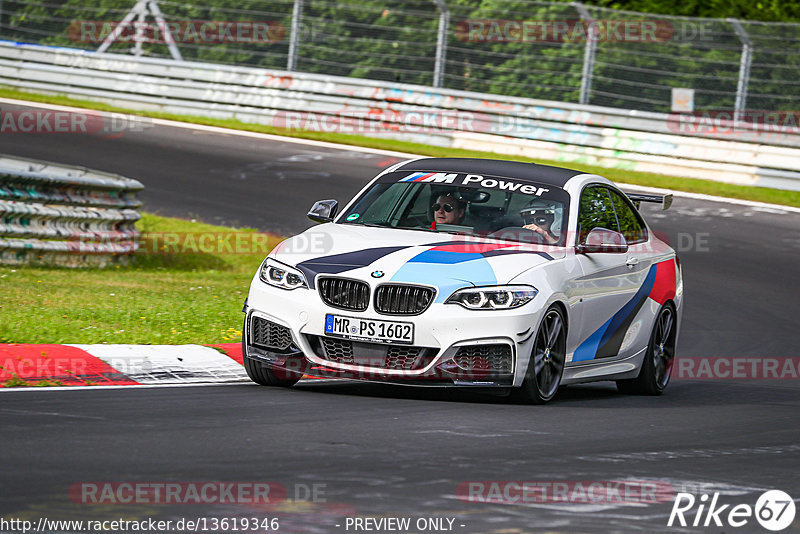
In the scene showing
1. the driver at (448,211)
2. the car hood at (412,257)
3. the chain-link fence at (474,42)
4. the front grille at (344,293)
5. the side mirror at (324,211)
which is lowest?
the front grille at (344,293)

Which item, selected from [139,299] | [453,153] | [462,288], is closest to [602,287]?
[462,288]

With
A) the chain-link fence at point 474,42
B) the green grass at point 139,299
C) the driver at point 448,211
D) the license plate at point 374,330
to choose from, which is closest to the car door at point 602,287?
the driver at point 448,211

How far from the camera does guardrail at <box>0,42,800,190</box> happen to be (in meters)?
22.2

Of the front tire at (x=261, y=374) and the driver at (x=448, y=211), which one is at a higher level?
the driver at (x=448, y=211)

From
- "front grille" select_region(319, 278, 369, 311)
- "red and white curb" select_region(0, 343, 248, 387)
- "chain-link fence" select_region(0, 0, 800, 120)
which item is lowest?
"red and white curb" select_region(0, 343, 248, 387)

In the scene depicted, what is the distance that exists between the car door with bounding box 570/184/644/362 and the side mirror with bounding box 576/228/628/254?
43mm

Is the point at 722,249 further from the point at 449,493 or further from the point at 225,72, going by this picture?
the point at 449,493

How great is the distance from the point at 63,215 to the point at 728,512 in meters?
9.75

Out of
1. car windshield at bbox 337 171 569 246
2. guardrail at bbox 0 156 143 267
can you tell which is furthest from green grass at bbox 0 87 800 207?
car windshield at bbox 337 171 569 246

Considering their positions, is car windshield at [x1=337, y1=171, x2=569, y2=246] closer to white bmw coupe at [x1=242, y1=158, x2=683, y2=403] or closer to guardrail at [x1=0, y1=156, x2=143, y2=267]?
white bmw coupe at [x1=242, y1=158, x2=683, y2=403]

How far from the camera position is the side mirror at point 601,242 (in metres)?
9.52

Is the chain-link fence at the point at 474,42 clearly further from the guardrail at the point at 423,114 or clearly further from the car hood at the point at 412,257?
the car hood at the point at 412,257

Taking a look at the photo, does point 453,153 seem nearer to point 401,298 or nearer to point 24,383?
point 401,298

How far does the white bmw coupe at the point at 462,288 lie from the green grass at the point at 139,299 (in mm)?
1669
